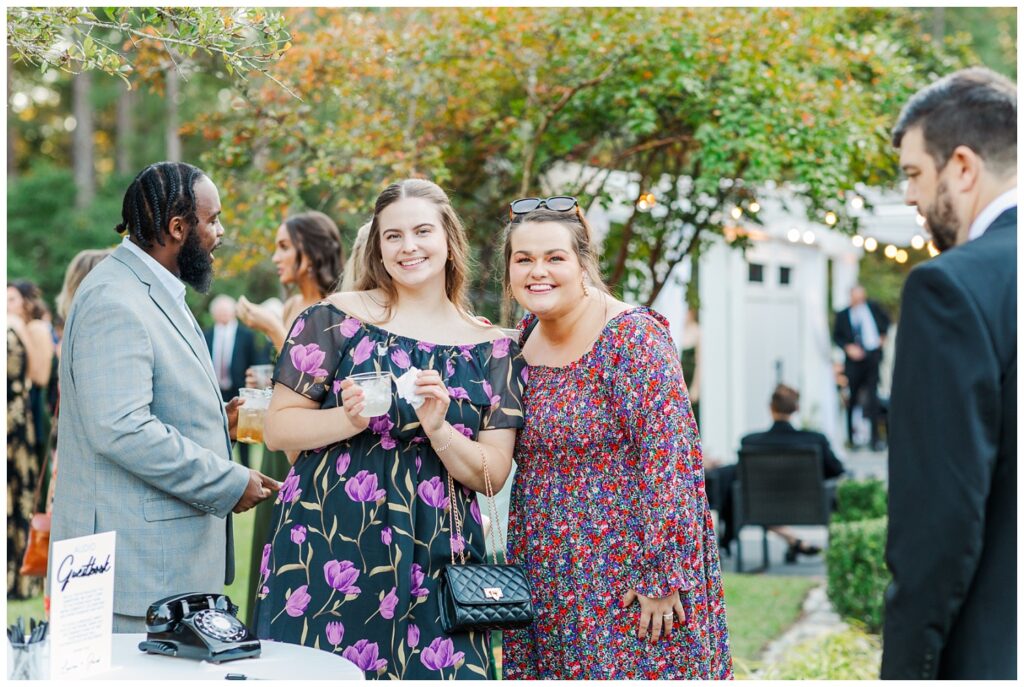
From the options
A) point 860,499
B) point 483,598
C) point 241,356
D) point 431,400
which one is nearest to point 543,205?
point 431,400

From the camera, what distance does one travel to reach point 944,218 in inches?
80.3

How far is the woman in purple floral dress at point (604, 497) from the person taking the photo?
2.93 meters

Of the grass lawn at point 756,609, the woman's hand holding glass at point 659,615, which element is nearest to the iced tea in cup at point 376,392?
the woman's hand holding glass at point 659,615

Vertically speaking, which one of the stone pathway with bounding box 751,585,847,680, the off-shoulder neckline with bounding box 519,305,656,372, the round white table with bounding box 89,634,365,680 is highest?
the off-shoulder neckline with bounding box 519,305,656,372

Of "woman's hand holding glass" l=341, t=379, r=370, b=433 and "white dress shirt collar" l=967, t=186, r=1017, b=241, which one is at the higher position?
"white dress shirt collar" l=967, t=186, r=1017, b=241

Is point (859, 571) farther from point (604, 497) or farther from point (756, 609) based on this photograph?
point (604, 497)

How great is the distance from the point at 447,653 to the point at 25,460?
521 centimetres

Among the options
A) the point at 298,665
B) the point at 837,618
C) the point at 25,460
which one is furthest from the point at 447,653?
the point at 25,460

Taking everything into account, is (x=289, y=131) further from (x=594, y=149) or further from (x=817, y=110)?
(x=817, y=110)

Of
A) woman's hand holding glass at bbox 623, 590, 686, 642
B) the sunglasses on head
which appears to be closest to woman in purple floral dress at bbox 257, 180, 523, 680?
the sunglasses on head

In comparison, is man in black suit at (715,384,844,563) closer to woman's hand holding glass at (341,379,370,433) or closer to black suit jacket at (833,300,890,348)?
woman's hand holding glass at (341,379,370,433)

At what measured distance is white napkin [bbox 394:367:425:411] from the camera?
2859mm

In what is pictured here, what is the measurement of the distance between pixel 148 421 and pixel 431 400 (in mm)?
713

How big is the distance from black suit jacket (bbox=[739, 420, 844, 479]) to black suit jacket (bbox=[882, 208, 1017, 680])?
628cm
